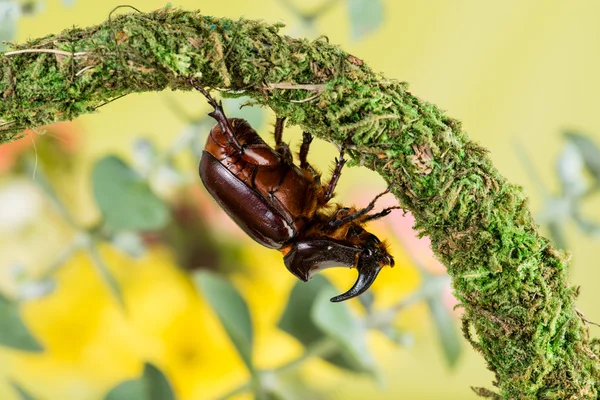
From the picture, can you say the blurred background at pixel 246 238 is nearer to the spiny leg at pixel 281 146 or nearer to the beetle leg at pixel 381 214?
the spiny leg at pixel 281 146

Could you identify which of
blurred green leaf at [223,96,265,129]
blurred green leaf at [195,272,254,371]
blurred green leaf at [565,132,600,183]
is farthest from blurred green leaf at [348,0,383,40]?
blurred green leaf at [195,272,254,371]

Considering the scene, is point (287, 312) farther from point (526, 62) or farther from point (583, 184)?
point (526, 62)

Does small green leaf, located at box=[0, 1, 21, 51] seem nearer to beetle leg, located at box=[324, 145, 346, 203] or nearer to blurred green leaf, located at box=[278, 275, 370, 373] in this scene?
beetle leg, located at box=[324, 145, 346, 203]

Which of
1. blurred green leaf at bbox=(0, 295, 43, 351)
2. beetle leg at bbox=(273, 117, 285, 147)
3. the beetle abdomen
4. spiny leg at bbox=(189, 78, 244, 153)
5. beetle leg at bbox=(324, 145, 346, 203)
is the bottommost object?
beetle leg at bbox=(324, 145, 346, 203)

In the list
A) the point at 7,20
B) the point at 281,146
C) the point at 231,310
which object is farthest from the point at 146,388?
the point at 7,20

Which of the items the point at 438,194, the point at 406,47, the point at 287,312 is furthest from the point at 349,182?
the point at 438,194

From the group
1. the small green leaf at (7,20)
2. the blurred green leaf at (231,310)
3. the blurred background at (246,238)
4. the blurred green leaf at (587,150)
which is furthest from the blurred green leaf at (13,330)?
the blurred green leaf at (587,150)
